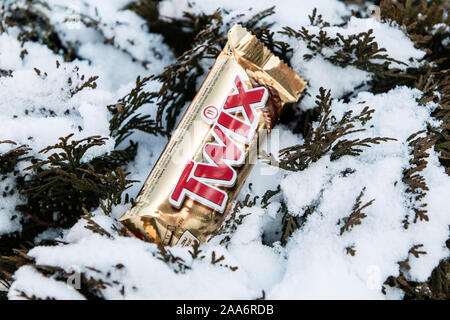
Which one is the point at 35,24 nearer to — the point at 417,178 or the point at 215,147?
the point at 215,147

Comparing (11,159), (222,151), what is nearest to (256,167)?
(222,151)

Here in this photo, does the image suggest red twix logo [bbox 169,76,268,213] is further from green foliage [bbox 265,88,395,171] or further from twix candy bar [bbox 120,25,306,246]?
green foliage [bbox 265,88,395,171]

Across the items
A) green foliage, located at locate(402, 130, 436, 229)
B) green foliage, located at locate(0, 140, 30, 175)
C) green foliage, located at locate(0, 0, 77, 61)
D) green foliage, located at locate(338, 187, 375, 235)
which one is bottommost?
green foliage, located at locate(0, 140, 30, 175)

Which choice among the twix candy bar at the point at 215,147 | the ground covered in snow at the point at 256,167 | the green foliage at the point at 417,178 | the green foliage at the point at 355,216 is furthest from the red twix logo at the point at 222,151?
the green foliage at the point at 417,178

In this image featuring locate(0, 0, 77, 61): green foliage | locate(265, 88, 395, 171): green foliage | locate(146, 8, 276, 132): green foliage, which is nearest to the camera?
locate(265, 88, 395, 171): green foliage

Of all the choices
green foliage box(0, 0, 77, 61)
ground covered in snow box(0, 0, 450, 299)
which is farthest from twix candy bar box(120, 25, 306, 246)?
green foliage box(0, 0, 77, 61)
